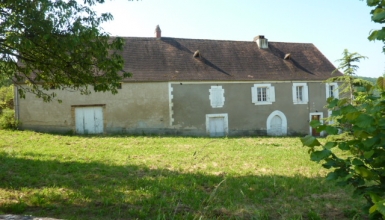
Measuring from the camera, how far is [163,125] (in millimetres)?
18656

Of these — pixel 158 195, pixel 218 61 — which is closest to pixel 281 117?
pixel 218 61

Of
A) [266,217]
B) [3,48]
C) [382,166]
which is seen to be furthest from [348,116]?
[3,48]

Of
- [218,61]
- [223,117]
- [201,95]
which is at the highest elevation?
[218,61]

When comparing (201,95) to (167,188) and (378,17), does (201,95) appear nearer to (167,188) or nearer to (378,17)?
(167,188)

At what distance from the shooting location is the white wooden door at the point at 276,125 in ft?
68.2

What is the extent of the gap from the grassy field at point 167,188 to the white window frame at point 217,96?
960cm

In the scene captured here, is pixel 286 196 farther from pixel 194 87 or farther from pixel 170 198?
pixel 194 87

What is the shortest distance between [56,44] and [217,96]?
1450 cm

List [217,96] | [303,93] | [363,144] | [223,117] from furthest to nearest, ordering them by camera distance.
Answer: [303,93] → [223,117] → [217,96] → [363,144]

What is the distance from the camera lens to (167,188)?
19.0 ft

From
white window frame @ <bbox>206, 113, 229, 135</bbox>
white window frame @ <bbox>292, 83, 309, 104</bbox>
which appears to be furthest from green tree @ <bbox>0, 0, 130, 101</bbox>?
white window frame @ <bbox>292, 83, 309, 104</bbox>

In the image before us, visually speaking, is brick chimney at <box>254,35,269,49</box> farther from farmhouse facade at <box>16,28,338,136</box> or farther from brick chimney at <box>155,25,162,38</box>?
brick chimney at <box>155,25,162,38</box>

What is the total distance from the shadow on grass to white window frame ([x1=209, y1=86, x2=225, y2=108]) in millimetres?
12260

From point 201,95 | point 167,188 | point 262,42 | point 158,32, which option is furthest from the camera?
point 262,42
